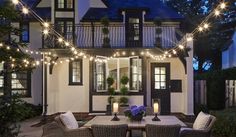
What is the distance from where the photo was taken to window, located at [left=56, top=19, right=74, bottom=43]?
709 inches

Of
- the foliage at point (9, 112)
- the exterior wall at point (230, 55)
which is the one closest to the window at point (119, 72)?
the exterior wall at point (230, 55)

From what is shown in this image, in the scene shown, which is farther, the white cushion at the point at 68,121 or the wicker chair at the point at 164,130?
the white cushion at the point at 68,121

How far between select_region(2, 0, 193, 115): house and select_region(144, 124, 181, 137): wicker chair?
10.1m

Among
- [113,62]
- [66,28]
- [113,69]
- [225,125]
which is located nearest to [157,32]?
[113,62]

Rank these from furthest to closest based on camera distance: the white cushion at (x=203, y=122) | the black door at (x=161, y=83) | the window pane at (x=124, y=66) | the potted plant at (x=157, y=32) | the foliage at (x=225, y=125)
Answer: the black door at (x=161, y=83) < the window pane at (x=124, y=66) < the potted plant at (x=157, y=32) < the foliage at (x=225, y=125) < the white cushion at (x=203, y=122)

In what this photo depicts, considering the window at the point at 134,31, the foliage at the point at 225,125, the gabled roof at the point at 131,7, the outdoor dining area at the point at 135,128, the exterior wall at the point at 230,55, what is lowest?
the foliage at the point at 225,125

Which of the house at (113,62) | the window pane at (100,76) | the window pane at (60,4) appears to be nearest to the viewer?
the house at (113,62)

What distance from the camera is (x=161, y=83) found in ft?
60.8

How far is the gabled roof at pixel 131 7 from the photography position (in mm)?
18750

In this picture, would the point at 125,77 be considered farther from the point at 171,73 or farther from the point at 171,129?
the point at 171,129

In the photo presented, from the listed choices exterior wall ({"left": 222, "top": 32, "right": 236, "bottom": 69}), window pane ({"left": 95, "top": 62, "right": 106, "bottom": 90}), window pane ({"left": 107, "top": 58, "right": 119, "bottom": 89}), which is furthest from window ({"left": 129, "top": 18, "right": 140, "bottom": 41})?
exterior wall ({"left": 222, "top": 32, "right": 236, "bottom": 69})

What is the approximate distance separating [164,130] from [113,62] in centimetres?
1130

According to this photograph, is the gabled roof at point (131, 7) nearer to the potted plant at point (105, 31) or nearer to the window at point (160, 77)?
the potted plant at point (105, 31)

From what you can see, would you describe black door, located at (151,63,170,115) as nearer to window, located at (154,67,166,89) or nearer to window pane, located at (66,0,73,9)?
window, located at (154,67,166,89)
